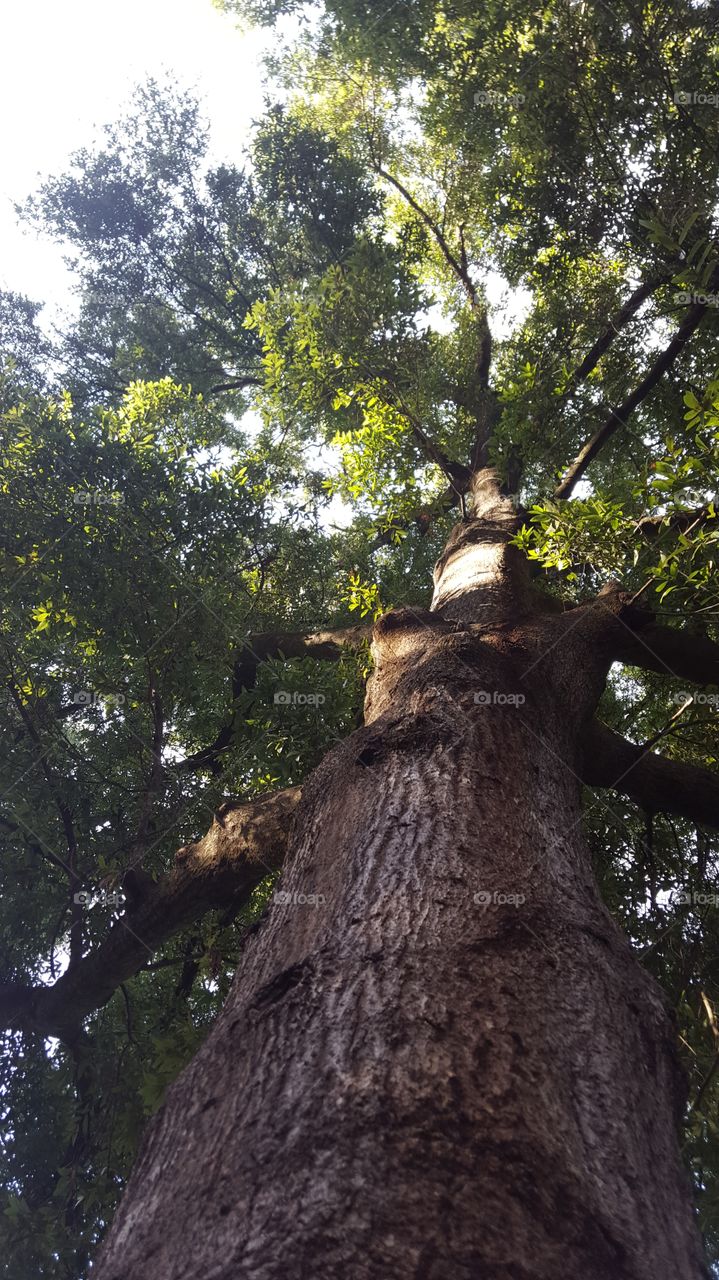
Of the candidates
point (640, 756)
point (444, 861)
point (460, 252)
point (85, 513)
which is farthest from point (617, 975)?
point (460, 252)

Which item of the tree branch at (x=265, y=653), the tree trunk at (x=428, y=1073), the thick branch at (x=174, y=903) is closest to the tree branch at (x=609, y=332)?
the tree branch at (x=265, y=653)

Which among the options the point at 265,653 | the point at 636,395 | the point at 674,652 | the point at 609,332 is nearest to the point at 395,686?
the point at 674,652

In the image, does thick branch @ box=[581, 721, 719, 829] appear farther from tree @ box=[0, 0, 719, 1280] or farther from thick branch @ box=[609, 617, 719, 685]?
thick branch @ box=[609, 617, 719, 685]

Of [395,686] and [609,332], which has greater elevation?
[609,332]

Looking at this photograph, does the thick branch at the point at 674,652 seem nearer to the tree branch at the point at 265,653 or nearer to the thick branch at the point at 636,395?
the thick branch at the point at 636,395

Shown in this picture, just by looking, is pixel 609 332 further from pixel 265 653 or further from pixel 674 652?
pixel 265 653

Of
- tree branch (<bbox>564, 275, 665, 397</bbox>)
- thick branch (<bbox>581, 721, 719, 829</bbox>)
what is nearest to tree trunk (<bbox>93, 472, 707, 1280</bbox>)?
thick branch (<bbox>581, 721, 719, 829</bbox>)

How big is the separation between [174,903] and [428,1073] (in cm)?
313

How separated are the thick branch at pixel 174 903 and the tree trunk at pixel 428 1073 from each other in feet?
3.99

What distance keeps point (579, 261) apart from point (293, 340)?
12.0ft

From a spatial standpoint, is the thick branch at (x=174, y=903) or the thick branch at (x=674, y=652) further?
the thick branch at (x=674, y=652)

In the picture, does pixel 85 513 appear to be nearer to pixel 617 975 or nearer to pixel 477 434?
pixel 477 434

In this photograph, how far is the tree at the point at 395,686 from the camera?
1.63 m

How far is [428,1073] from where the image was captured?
5.50 feet
